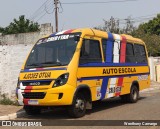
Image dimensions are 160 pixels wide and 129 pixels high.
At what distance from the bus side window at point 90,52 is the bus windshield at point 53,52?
0.34m

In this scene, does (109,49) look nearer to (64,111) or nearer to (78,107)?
(64,111)

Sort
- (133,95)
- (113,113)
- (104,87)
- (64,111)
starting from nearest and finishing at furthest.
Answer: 1. (113,113)
2. (104,87)
3. (64,111)
4. (133,95)

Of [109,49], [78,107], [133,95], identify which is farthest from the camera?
[133,95]

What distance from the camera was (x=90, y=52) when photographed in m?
11.3

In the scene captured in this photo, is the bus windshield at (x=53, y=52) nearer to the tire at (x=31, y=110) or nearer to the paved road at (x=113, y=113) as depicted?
the tire at (x=31, y=110)

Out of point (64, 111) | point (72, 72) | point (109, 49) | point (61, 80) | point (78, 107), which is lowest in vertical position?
Answer: point (64, 111)

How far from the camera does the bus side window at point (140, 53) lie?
14.9 m

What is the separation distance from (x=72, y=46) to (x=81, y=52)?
12.6 inches

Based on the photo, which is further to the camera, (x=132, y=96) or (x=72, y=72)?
(x=132, y=96)

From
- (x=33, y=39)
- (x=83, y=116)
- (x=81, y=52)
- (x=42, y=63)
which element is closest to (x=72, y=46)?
(x=81, y=52)

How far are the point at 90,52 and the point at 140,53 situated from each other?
4591 millimetres

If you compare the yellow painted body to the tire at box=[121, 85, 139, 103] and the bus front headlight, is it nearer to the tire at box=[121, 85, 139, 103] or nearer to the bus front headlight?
the bus front headlight

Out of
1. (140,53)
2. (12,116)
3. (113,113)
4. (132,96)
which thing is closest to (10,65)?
(12,116)

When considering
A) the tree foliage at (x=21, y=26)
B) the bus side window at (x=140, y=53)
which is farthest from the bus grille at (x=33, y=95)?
the tree foliage at (x=21, y=26)
